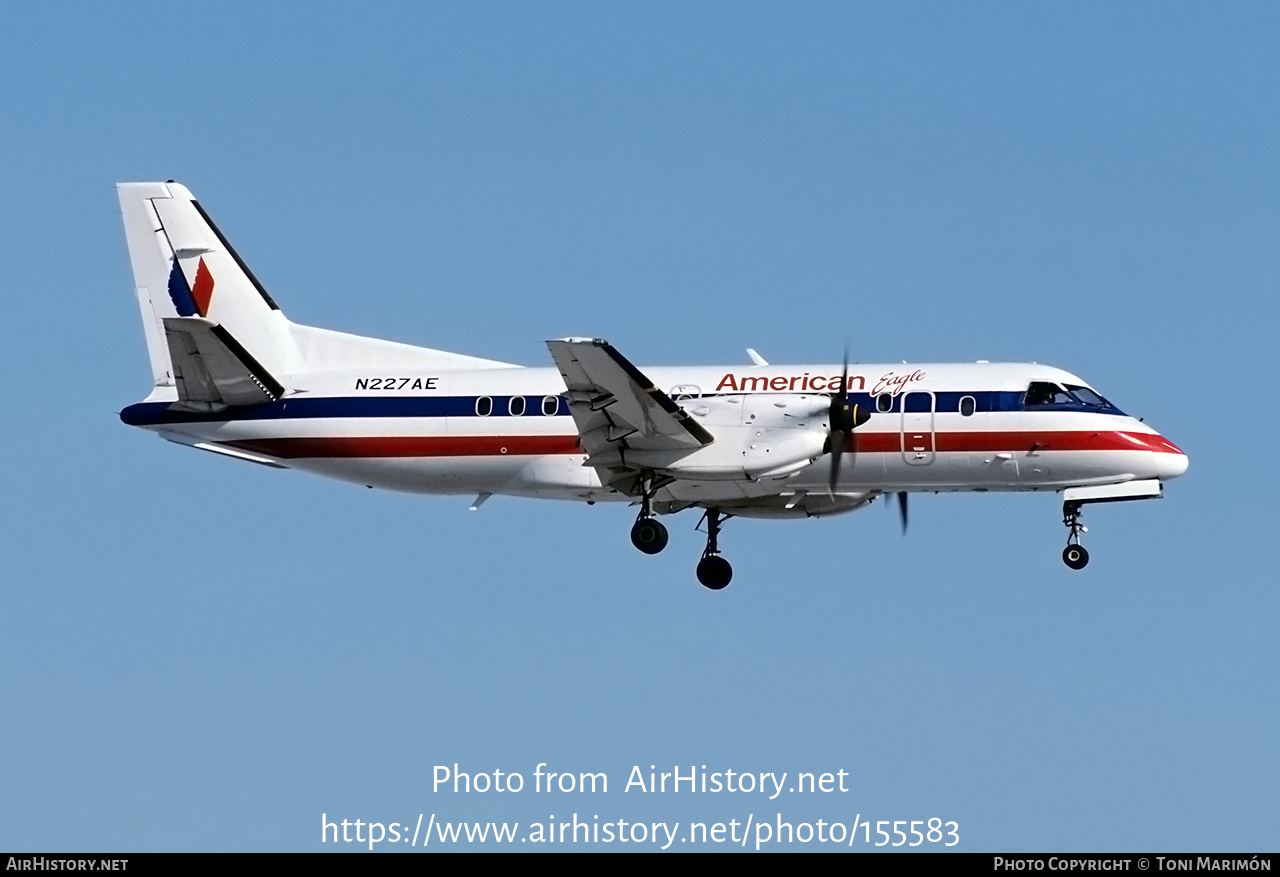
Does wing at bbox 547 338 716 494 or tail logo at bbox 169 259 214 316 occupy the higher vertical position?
tail logo at bbox 169 259 214 316

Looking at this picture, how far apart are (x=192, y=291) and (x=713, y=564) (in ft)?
33.5

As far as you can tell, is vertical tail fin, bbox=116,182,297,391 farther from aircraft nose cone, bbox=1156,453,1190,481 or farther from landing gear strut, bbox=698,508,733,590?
aircraft nose cone, bbox=1156,453,1190,481

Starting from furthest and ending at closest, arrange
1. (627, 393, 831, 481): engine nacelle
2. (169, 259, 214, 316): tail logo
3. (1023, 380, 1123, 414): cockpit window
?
(169, 259, 214, 316): tail logo
(1023, 380, 1123, 414): cockpit window
(627, 393, 831, 481): engine nacelle

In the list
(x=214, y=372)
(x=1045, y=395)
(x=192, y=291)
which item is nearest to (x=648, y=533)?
(x=1045, y=395)

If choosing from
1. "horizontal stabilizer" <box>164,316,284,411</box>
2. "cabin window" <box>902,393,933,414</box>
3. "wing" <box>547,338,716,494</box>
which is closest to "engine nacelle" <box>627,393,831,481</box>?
"wing" <box>547,338,716,494</box>

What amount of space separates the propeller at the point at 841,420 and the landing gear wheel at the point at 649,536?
2.76m

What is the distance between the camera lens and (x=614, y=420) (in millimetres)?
27594

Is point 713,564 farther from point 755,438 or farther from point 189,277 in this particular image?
point 189,277

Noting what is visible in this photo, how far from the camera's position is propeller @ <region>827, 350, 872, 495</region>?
27.7 m

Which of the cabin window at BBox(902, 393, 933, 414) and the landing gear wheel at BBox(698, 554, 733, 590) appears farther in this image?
the landing gear wheel at BBox(698, 554, 733, 590)

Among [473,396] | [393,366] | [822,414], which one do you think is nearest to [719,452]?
[822,414]

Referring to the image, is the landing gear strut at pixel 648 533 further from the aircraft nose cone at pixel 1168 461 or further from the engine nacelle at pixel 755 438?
the aircraft nose cone at pixel 1168 461
